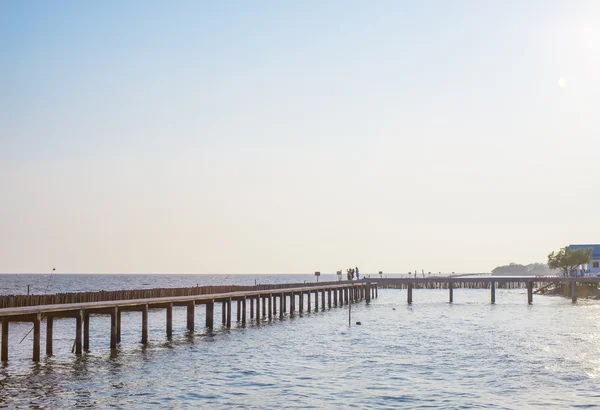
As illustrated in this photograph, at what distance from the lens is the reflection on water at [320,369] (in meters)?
28.9

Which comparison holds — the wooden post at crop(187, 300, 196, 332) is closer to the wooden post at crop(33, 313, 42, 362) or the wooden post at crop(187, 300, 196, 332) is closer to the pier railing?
the pier railing

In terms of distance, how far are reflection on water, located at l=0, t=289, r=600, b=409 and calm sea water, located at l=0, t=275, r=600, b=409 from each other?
0.20 ft

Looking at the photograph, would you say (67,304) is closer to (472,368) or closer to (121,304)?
(121,304)

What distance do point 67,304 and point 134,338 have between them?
49.9 ft

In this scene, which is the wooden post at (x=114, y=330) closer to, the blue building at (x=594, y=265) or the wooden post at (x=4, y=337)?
the wooden post at (x=4, y=337)

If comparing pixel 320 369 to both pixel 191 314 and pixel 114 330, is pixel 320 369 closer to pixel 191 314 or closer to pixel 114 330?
pixel 114 330

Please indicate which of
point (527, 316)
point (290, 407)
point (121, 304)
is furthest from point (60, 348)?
point (527, 316)

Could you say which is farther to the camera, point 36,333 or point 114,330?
point 114,330

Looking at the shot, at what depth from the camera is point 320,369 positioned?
1442 inches

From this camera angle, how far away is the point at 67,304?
1539 inches

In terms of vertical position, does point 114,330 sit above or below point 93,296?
below

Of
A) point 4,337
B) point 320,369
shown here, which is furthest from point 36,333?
point 320,369

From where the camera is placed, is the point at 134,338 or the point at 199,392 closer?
the point at 199,392

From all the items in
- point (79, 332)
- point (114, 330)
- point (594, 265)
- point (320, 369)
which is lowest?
point (320, 369)
